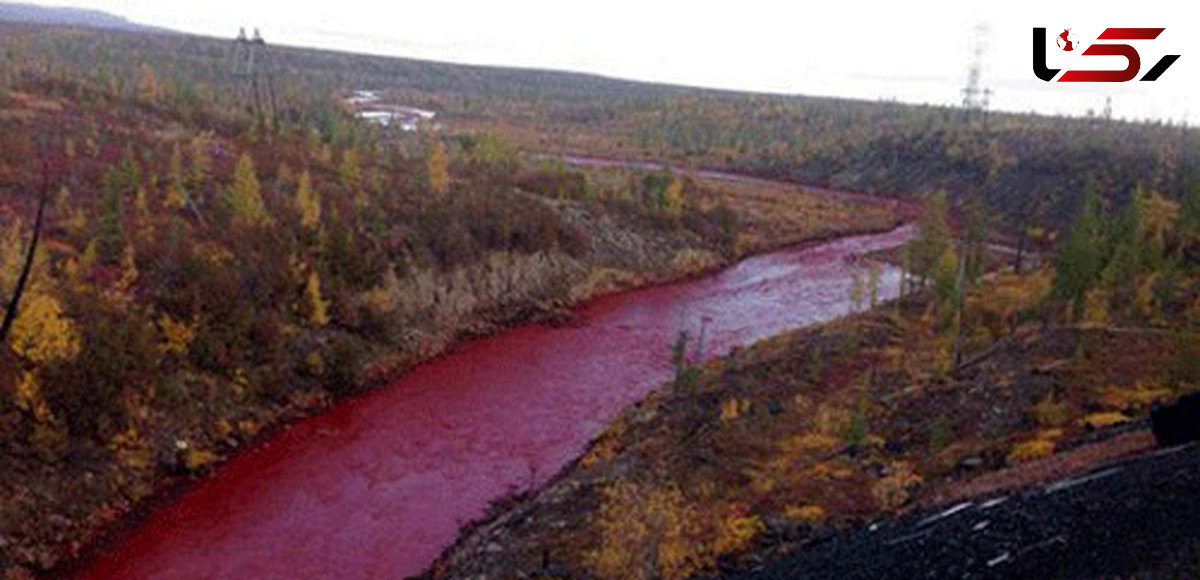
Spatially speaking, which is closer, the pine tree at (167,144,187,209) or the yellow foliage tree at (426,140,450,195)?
the pine tree at (167,144,187,209)

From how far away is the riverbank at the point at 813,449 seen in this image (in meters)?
23.2

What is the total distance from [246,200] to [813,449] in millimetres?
28357

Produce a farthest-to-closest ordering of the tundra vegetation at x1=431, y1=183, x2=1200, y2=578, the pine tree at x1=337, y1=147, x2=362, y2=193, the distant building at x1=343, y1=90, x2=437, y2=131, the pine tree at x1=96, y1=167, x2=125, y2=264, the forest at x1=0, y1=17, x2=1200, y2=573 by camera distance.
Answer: the distant building at x1=343, y1=90, x2=437, y2=131, the pine tree at x1=337, y1=147, x2=362, y2=193, the pine tree at x1=96, y1=167, x2=125, y2=264, the forest at x1=0, y1=17, x2=1200, y2=573, the tundra vegetation at x1=431, y1=183, x2=1200, y2=578

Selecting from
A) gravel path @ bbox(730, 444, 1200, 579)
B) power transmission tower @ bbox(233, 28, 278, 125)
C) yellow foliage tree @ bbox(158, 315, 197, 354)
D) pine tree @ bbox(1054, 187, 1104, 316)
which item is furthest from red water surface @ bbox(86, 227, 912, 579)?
power transmission tower @ bbox(233, 28, 278, 125)

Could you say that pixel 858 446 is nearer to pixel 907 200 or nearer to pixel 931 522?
pixel 931 522

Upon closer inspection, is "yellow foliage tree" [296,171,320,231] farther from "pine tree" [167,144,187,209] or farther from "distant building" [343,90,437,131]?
"distant building" [343,90,437,131]

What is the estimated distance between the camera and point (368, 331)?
42.7 m

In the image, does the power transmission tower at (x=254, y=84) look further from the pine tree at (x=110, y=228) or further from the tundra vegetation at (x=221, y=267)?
the pine tree at (x=110, y=228)

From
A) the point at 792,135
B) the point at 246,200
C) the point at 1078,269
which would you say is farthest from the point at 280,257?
the point at 792,135

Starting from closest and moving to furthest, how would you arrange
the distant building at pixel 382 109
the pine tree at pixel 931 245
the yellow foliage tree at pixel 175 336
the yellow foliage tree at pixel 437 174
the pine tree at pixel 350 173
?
the yellow foliage tree at pixel 175 336, the pine tree at pixel 931 245, the pine tree at pixel 350 173, the yellow foliage tree at pixel 437 174, the distant building at pixel 382 109

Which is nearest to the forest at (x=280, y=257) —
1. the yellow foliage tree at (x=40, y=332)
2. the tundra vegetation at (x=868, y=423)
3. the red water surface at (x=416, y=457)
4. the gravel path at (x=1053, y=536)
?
the yellow foliage tree at (x=40, y=332)

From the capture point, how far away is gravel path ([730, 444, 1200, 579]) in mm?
14852

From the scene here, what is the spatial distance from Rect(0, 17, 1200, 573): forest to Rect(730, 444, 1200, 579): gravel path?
6.05 metres

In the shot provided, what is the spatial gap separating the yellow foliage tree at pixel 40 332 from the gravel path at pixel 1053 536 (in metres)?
22.2
